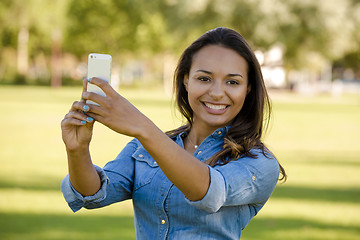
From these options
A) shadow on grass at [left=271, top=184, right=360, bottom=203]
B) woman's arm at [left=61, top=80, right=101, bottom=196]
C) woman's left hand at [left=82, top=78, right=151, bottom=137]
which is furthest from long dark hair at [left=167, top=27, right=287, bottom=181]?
shadow on grass at [left=271, top=184, right=360, bottom=203]

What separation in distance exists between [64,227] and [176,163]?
15.9 feet

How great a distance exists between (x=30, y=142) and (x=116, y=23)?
141 ft

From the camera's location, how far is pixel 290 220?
22.1ft

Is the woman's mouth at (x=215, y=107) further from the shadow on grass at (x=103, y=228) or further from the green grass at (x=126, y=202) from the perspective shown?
the shadow on grass at (x=103, y=228)

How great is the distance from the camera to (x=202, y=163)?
193 cm

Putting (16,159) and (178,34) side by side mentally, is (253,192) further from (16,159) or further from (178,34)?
(178,34)

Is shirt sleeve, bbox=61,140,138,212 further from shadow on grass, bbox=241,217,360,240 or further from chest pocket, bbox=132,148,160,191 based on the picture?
shadow on grass, bbox=241,217,360,240

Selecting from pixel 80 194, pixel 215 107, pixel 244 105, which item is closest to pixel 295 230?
pixel 244 105

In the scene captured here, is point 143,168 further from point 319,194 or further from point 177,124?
point 177,124

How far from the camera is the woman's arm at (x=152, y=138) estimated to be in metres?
1.71

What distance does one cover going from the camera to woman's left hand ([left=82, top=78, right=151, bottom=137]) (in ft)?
5.60

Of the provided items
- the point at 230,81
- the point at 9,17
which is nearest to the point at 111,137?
the point at 230,81

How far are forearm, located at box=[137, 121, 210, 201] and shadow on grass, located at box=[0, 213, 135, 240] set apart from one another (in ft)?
13.9

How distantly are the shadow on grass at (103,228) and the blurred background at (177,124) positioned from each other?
0.04 ft
